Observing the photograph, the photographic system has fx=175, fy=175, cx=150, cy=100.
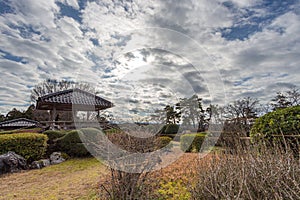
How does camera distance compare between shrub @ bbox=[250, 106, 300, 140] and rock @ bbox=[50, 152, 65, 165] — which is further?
rock @ bbox=[50, 152, 65, 165]

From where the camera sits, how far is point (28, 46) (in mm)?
8508

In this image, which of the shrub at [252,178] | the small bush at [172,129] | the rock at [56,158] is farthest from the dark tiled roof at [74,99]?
the shrub at [252,178]

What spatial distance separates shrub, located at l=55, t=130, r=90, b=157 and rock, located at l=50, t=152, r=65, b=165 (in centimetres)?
55

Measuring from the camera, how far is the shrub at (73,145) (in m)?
8.09

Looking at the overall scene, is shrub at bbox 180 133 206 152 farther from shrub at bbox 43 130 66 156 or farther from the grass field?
shrub at bbox 43 130 66 156

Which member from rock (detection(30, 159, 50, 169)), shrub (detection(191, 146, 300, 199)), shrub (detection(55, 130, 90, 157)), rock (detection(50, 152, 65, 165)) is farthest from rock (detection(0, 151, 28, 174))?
shrub (detection(191, 146, 300, 199))

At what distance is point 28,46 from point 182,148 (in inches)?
377

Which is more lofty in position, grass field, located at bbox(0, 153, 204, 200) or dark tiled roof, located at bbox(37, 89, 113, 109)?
dark tiled roof, located at bbox(37, 89, 113, 109)

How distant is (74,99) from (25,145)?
4.45 m

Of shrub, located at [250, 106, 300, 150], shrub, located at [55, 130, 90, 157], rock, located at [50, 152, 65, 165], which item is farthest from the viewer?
shrub, located at [55, 130, 90, 157]

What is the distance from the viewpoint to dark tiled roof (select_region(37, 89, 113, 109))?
10.1 m

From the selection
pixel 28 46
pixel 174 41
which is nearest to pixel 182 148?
pixel 174 41

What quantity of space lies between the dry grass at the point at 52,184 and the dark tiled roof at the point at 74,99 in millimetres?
4836

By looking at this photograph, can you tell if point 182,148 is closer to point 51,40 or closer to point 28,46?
point 51,40
